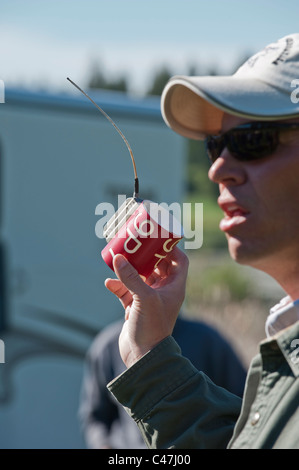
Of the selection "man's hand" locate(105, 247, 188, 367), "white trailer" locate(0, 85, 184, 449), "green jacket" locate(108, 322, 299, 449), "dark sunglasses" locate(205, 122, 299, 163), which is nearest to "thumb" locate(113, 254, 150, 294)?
"man's hand" locate(105, 247, 188, 367)

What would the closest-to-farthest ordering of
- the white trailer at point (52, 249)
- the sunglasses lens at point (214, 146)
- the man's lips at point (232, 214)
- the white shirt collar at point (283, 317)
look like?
1. the white shirt collar at point (283, 317)
2. the man's lips at point (232, 214)
3. the sunglasses lens at point (214, 146)
4. the white trailer at point (52, 249)

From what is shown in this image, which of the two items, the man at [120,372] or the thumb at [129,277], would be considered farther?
the man at [120,372]

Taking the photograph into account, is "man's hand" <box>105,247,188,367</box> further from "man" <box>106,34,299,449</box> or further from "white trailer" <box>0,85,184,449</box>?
"white trailer" <box>0,85,184,449</box>

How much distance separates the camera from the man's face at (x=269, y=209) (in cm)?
180

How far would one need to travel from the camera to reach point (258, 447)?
1.57m

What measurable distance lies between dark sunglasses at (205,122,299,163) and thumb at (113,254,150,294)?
1.30 feet

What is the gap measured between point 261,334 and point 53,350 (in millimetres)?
4629

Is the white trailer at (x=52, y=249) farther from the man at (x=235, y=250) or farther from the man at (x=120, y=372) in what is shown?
the man at (x=235, y=250)

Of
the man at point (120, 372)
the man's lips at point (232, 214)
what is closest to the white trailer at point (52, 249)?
the man at point (120, 372)

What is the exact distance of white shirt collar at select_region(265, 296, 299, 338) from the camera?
173cm

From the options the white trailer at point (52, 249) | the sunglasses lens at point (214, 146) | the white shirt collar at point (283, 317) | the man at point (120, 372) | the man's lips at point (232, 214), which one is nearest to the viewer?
the white shirt collar at point (283, 317)

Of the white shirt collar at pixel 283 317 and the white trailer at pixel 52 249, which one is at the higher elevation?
the white shirt collar at pixel 283 317

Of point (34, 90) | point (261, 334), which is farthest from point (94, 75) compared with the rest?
point (34, 90)
